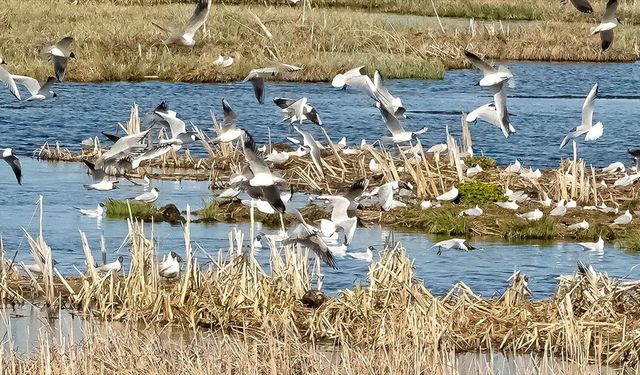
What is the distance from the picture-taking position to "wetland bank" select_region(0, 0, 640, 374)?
945 cm

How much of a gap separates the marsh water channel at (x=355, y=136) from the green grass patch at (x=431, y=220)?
33 cm

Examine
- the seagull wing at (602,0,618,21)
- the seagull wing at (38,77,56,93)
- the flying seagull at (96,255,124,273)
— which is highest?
the seagull wing at (602,0,618,21)

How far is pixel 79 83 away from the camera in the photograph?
34.3 metres

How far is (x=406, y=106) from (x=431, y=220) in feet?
50.0

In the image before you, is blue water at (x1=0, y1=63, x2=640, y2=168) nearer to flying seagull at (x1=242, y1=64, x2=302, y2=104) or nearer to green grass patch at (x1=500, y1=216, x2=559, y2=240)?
green grass patch at (x1=500, y1=216, x2=559, y2=240)

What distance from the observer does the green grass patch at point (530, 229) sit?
16719mm

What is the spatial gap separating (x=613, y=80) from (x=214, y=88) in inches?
462

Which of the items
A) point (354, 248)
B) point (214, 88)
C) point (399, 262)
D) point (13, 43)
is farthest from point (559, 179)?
point (13, 43)

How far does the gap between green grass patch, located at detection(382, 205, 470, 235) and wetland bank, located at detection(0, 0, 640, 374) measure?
0.10 ft

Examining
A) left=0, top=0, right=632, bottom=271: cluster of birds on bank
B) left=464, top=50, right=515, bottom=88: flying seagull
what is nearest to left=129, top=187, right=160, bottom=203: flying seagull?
left=0, top=0, right=632, bottom=271: cluster of birds on bank

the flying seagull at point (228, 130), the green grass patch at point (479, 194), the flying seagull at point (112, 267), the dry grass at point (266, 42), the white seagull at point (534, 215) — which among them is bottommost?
the dry grass at point (266, 42)

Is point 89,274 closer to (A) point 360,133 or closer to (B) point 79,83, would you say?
(A) point 360,133

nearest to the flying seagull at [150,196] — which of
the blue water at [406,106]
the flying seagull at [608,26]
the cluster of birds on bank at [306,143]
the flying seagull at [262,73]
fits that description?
the cluster of birds on bank at [306,143]

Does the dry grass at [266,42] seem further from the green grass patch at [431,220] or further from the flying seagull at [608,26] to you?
the flying seagull at [608,26]
